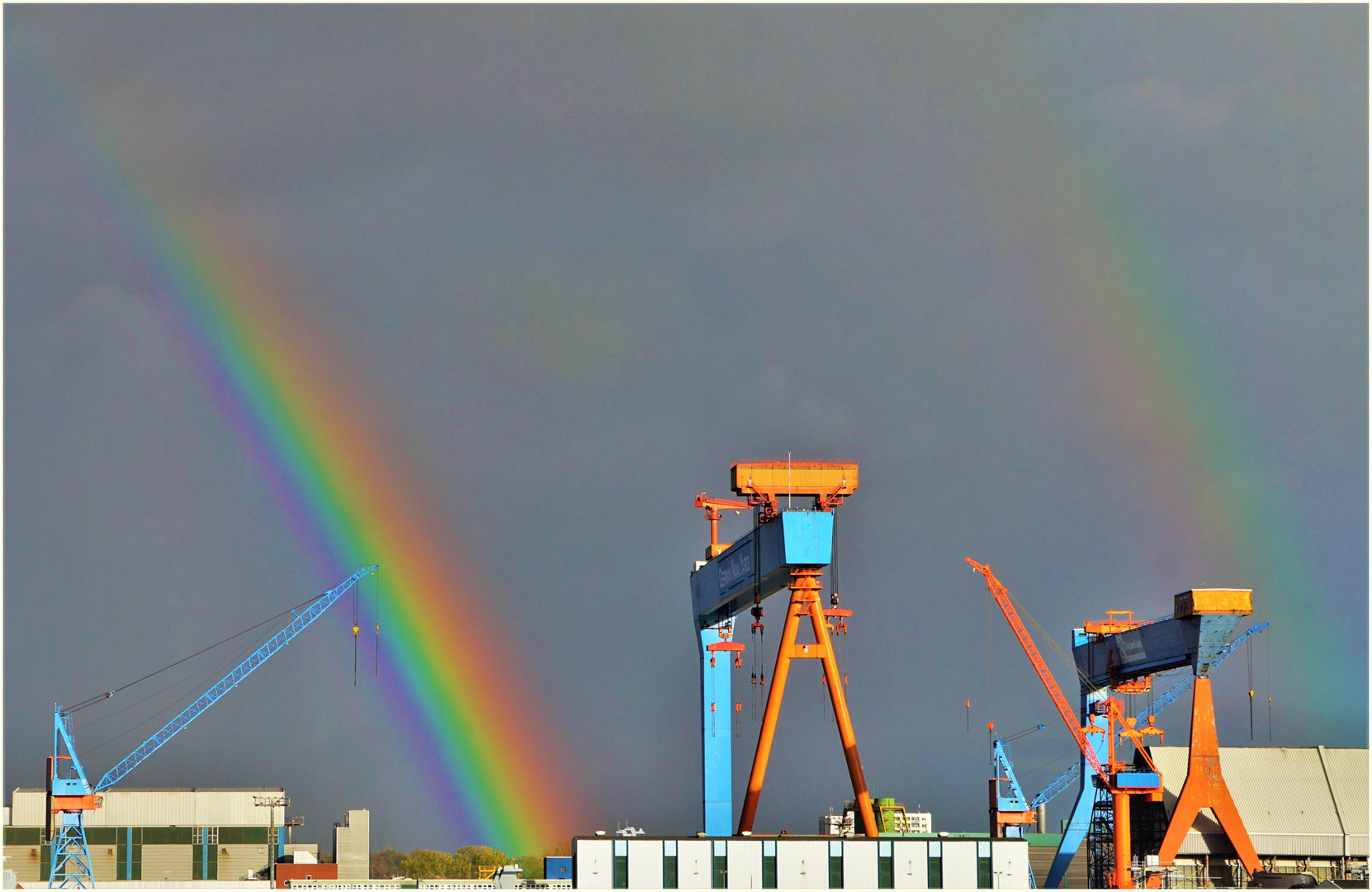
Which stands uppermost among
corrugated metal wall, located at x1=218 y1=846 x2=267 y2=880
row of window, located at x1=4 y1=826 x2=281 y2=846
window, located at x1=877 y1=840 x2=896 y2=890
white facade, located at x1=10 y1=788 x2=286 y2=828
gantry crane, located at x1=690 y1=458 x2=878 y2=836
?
gantry crane, located at x1=690 y1=458 x2=878 y2=836

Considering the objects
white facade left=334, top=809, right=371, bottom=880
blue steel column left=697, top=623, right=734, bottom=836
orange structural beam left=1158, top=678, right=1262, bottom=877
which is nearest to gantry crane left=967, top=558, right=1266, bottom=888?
orange structural beam left=1158, top=678, right=1262, bottom=877

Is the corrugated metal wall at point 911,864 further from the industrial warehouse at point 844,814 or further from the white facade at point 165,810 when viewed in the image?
the white facade at point 165,810

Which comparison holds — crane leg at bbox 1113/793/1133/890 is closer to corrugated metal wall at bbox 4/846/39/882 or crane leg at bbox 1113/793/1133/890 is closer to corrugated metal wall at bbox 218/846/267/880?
corrugated metal wall at bbox 218/846/267/880

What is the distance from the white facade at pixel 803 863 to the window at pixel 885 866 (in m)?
0.05

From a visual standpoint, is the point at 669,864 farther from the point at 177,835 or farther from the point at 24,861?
the point at 24,861

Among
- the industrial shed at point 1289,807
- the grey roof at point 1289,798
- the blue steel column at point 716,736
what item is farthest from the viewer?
the grey roof at point 1289,798

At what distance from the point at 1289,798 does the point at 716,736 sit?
1973 inches

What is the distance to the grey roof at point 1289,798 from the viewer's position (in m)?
117

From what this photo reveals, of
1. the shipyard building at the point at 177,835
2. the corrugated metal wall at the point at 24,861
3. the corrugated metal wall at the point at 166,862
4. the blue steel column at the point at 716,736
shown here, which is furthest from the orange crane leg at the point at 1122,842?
the corrugated metal wall at the point at 24,861

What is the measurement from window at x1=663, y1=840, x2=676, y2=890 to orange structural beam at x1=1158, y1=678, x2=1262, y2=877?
156 ft

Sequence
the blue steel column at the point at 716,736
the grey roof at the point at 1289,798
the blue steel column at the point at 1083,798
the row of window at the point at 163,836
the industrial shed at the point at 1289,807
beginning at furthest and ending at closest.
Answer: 1. the row of window at the point at 163,836
2. the blue steel column at the point at 1083,798
3. the grey roof at the point at 1289,798
4. the industrial shed at the point at 1289,807
5. the blue steel column at the point at 716,736

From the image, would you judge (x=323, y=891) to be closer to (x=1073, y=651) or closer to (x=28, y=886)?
(x=28, y=886)

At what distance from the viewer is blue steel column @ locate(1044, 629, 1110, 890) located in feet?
393

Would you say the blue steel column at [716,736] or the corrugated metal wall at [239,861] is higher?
the blue steel column at [716,736]
